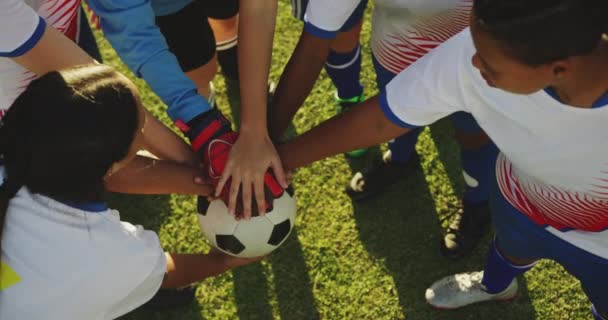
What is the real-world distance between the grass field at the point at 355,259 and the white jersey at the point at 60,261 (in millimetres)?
1192

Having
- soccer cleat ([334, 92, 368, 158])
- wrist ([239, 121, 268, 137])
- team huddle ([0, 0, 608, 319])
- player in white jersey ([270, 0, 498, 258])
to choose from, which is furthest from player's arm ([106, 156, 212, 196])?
soccer cleat ([334, 92, 368, 158])

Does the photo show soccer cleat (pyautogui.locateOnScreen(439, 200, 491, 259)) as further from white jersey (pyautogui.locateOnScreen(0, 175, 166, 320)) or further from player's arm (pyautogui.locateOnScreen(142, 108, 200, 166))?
white jersey (pyautogui.locateOnScreen(0, 175, 166, 320))

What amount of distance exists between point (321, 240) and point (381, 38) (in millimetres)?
1075

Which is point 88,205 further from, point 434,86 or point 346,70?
point 346,70

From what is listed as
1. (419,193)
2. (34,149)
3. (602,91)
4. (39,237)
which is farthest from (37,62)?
(419,193)

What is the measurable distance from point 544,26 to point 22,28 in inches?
54.4

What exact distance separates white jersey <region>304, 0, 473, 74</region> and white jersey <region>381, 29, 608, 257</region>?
36 centimetres

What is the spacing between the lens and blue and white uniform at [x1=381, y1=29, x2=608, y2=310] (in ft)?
5.69

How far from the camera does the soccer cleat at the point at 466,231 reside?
3.00 m

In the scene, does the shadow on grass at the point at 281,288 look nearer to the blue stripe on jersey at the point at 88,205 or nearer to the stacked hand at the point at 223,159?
the stacked hand at the point at 223,159

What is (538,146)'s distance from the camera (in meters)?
1.83

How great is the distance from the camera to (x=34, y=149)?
1.64 m

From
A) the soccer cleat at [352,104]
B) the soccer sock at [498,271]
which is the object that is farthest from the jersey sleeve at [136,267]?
the soccer cleat at [352,104]

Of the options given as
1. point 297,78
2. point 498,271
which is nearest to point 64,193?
point 297,78
